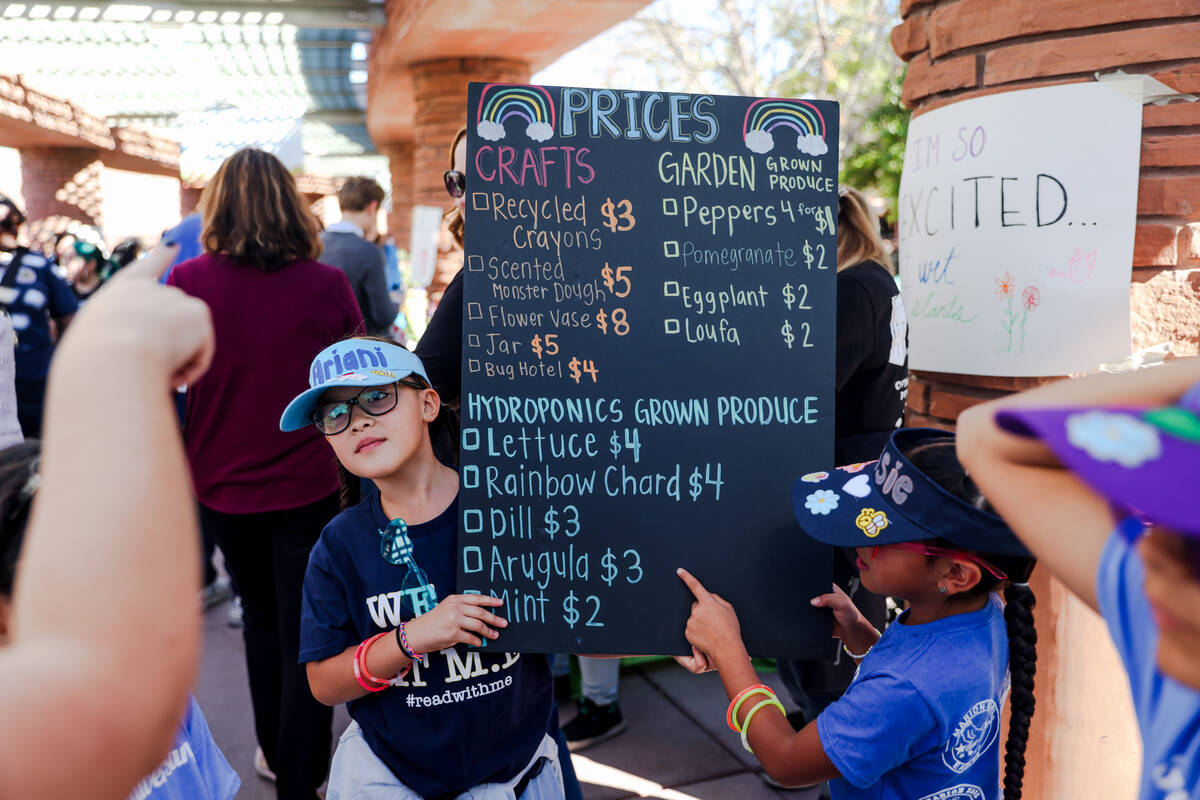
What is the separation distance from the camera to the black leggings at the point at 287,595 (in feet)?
9.11

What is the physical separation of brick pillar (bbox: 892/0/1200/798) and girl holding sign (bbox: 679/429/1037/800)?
0.66 m

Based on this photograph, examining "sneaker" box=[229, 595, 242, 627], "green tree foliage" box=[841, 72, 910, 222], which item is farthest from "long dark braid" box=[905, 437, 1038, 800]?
"green tree foliage" box=[841, 72, 910, 222]

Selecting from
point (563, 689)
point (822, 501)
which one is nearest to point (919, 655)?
point (822, 501)

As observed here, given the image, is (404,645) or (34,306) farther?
(34,306)

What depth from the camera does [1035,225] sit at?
2.21 m

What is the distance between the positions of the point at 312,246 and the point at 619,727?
222cm

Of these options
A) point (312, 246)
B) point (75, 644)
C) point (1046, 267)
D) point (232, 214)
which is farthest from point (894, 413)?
point (75, 644)

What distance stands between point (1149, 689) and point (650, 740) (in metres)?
2.96

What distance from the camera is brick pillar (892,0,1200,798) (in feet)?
6.79

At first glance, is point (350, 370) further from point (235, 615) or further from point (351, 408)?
point (235, 615)

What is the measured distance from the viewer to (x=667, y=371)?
6.16 ft

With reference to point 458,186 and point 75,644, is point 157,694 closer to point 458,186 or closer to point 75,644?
point 75,644

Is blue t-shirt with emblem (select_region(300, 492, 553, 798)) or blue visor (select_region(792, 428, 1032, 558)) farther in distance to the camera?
blue t-shirt with emblem (select_region(300, 492, 553, 798))

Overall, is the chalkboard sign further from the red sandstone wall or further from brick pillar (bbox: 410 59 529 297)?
brick pillar (bbox: 410 59 529 297)
